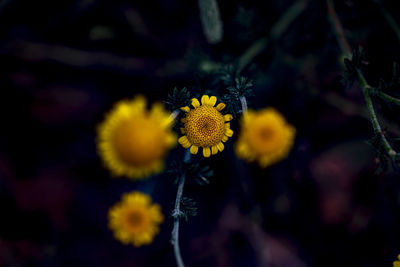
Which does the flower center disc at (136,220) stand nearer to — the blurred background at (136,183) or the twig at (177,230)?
the twig at (177,230)

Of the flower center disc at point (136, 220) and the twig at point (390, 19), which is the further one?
the twig at point (390, 19)

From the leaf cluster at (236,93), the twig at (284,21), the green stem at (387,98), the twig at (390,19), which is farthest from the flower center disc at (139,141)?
the twig at (390,19)

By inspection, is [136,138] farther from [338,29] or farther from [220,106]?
[338,29]

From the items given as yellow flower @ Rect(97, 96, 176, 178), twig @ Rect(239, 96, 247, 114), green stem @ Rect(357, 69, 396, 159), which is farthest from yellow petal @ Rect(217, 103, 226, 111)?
green stem @ Rect(357, 69, 396, 159)

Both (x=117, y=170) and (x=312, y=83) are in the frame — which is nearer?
(x=117, y=170)

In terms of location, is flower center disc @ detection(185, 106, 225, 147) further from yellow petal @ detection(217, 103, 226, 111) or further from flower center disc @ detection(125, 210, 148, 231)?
flower center disc @ detection(125, 210, 148, 231)

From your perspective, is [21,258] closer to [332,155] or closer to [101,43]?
[101,43]

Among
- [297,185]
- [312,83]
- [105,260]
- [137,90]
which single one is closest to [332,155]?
[297,185]
